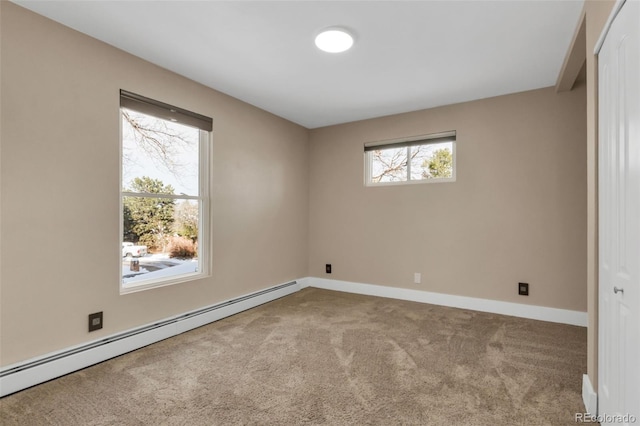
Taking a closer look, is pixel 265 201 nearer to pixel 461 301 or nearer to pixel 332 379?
pixel 332 379

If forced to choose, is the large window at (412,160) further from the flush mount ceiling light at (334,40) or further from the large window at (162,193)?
the large window at (162,193)

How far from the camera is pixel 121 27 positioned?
2332mm

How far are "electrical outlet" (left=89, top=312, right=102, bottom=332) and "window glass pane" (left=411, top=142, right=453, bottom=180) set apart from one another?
3596 mm

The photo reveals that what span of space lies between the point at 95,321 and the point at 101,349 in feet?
0.70

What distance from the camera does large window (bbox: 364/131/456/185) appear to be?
399 centimetres

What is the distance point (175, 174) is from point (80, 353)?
1642 millimetres

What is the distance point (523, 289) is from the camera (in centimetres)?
350

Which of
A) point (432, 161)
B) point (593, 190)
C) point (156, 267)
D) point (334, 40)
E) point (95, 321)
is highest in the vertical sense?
point (334, 40)

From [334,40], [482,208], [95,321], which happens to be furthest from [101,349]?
[482,208]

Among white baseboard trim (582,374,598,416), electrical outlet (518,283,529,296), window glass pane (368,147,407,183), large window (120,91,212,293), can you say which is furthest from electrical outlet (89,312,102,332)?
electrical outlet (518,283,529,296)

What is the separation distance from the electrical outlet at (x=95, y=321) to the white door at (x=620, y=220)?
10.3 feet

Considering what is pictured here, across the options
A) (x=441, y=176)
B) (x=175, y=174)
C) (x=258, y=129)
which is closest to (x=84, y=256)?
(x=175, y=174)

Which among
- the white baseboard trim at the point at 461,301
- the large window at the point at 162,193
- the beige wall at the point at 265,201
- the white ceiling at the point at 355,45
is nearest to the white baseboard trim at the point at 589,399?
the beige wall at the point at 265,201

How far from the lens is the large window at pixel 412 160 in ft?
13.1
